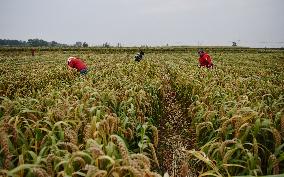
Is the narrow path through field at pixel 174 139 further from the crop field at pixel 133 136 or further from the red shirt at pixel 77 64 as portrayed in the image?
the red shirt at pixel 77 64

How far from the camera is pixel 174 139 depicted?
24.1 feet

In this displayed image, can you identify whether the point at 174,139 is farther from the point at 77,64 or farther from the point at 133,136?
the point at 77,64

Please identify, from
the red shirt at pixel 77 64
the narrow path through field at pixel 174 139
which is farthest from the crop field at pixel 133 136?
the red shirt at pixel 77 64

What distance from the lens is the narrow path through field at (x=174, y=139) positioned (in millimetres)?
5757

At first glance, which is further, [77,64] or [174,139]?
[77,64]

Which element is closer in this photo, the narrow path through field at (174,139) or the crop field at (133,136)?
the crop field at (133,136)

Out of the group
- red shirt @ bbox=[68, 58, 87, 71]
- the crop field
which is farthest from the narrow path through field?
red shirt @ bbox=[68, 58, 87, 71]

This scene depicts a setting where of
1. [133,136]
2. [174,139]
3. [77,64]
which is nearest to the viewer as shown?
[133,136]

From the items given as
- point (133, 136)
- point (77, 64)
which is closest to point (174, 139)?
point (133, 136)

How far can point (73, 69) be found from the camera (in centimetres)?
1423

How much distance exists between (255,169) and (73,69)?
11.5 meters

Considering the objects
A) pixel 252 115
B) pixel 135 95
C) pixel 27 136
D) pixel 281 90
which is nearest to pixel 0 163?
pixel 27 136

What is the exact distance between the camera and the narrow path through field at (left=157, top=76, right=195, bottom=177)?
18.9 ft

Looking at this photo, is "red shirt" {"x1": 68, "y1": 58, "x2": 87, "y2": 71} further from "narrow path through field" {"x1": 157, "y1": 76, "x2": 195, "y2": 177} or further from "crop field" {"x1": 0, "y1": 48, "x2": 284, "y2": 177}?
"crop field" {"x1": 0, "y1": 48, "x2": 284, "y2": 177}
